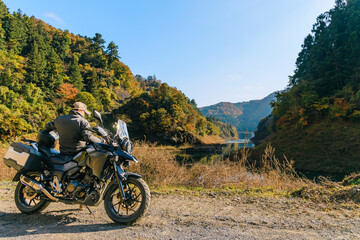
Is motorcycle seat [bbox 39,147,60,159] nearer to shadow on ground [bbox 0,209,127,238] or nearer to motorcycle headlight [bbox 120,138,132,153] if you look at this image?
shadow on ground [bbox 0,209,127,238]

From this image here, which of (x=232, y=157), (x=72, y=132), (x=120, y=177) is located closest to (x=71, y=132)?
(x=72, y=132)

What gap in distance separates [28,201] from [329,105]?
32.2 m

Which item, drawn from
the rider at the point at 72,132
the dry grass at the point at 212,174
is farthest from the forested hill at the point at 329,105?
the rider at the point at 72,132

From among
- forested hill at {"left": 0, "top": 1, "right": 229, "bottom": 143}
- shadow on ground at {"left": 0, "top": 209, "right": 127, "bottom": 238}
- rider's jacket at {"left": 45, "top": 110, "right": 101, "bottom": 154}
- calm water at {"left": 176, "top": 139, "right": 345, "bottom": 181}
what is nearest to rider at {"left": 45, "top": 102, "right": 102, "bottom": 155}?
rider's jacket at {"left": 45, "top": 110, "right": 101, "bottom": 154}

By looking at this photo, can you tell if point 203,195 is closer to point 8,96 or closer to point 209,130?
point 8,96

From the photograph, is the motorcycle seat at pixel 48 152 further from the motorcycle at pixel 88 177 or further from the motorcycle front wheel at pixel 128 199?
the motorcycle front wheel at pixel 128 199

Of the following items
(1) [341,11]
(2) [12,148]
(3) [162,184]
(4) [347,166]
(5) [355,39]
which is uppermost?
(1) [341,11]

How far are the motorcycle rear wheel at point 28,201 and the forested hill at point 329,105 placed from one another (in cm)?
2366

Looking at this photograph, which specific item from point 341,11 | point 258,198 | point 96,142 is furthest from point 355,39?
point 96,142

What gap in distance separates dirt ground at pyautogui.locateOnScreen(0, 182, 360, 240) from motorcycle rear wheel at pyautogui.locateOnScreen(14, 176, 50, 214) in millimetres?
118

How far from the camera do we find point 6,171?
8.21m

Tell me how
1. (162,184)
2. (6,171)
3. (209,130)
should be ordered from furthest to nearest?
(209,130) → (6,171) → (162,184)

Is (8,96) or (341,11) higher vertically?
(341,11)

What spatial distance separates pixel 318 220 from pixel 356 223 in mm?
509
